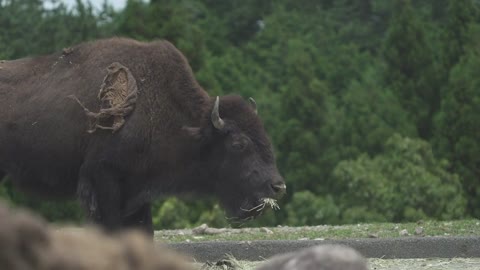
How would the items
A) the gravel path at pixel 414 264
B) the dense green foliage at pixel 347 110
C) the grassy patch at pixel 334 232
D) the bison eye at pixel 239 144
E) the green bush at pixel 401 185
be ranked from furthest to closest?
the dense green foliage at pixel 347 110 → the green bush at pixel 401 185 → the grassy patch at pixel 334 232 → the bison eye at pixel 239 144 → the gravel path at pixel 414 264

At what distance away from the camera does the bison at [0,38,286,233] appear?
9.42 metres

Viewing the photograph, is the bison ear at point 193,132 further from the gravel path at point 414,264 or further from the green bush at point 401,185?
the green bush at point 401,185

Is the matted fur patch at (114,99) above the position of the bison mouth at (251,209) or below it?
above

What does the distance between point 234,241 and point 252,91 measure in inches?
645

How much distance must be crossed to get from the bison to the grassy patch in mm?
1475

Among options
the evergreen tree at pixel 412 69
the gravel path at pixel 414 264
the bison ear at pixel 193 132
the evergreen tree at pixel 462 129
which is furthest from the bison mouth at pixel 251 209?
the evergreen tree at pixel 412 69

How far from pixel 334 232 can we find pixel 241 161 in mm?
2195

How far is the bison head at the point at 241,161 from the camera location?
9562mm

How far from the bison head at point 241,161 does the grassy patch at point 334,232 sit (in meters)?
1.31

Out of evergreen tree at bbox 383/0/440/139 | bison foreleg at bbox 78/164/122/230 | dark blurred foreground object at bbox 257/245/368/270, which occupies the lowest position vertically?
evergreen tree at bbox 383/0/440/139

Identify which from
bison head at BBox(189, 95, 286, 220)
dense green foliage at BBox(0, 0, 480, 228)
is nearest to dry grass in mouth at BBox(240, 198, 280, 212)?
bison head at BBox(189, 95, 286, 220)

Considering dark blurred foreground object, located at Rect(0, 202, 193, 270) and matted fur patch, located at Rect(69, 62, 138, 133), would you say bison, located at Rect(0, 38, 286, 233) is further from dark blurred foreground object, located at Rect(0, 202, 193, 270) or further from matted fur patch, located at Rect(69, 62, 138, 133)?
dark blurred foreground object, located at Rect(0, 202, 193, 270)

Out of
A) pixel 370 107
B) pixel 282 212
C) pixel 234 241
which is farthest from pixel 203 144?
pixel 370 107

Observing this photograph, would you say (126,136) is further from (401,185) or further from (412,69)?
(412,69)
